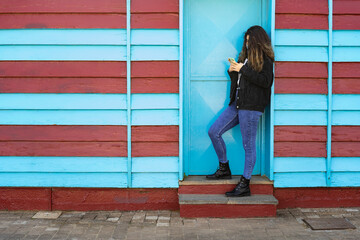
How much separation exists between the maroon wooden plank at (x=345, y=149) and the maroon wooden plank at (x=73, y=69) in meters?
2.71

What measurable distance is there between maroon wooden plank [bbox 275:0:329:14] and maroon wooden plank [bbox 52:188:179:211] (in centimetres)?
257

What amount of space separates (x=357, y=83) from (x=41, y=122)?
3.86m

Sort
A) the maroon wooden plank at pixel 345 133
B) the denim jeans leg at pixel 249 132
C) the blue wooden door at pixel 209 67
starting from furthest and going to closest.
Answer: the blue wooden door at pixel 209 67
the maroon wooden plank at pixel 345 133
the denim jeans leg at pixel 249 132

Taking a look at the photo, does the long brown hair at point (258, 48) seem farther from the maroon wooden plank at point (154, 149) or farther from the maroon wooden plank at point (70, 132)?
the maroon wooden plank at point (70, 132)

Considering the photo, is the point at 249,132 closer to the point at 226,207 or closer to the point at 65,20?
the point at 226,207

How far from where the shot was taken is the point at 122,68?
420cm

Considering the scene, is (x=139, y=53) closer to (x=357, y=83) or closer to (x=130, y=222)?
(x=130, y=222)

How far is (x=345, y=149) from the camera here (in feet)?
14.1

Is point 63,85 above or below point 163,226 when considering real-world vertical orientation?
above

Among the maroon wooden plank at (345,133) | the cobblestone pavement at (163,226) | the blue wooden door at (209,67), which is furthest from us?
the blue wooden door at (209,67)

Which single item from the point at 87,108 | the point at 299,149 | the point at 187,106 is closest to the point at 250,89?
the point at 187,106

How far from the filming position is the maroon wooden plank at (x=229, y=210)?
3.97m

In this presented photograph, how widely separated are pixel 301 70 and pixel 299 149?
957mm

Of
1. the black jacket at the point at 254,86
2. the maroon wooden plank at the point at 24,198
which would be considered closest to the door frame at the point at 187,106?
the black jacket at the point at 254,86
